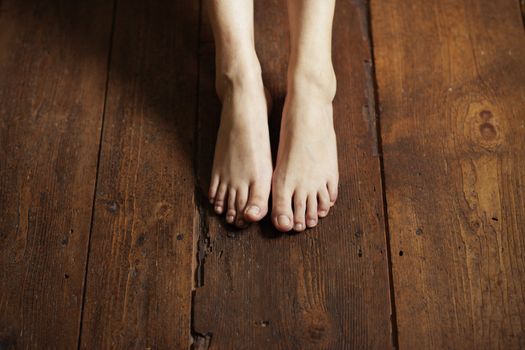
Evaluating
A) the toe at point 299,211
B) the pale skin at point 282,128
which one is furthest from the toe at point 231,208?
the toe at point 299,211

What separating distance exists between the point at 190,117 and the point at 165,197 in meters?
0.18

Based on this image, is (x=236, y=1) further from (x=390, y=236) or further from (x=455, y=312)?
(x=455, y=312)

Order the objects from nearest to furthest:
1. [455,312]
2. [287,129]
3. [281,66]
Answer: [455,312], [287,129], [281,66]

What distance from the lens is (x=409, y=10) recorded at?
1.19 metres

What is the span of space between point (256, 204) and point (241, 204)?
3 cm

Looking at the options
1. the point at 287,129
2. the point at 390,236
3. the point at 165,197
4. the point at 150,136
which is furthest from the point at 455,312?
the point at 150,136

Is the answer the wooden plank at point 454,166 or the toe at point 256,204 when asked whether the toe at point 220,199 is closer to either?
the toe at point 256,204

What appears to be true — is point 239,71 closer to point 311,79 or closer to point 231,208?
point 311,79

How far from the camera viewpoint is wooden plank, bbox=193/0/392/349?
896mm

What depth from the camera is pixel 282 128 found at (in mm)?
1014

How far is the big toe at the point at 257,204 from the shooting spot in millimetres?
950

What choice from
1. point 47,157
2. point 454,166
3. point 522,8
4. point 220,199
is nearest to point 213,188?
point 220,199

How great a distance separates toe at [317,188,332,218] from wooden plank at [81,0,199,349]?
0.24m

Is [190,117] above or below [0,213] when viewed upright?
above
